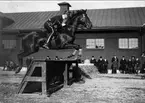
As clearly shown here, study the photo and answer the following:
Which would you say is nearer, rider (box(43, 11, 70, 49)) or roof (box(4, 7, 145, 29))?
rider (box(43, 11, 70, 49))

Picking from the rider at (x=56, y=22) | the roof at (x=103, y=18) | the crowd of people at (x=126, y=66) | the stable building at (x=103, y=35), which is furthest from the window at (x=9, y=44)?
the rider at (x=56, y=22)

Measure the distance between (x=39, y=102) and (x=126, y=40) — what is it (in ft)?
57.2

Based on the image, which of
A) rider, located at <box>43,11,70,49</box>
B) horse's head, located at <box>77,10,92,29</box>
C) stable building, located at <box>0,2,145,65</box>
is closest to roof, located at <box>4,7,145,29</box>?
stable building, located at <box>0,2,145,65</box>

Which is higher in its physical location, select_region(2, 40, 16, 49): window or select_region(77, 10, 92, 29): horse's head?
select_region(77, 10, 92, 29): horse's head

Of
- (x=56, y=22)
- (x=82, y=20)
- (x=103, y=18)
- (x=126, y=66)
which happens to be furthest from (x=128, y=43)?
(x=56, y=22)

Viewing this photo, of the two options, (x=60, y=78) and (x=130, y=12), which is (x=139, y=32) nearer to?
(x=130, y=12)

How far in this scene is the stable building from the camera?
21.2 m

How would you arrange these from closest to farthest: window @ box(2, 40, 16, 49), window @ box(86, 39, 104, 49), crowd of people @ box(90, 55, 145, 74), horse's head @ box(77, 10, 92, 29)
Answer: horse's head @ box(77, 10, 92, 29)
crowd of people @ box(90, 55, 145, 74)
window @ box(86, 39, 104, 49)
window @ box(2, 40, 16, 49)

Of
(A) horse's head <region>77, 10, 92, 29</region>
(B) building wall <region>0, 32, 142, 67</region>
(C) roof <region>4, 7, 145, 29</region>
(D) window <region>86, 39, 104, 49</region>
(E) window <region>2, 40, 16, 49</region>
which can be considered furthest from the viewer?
(E) window <region>2, 40, 16, 49</region>

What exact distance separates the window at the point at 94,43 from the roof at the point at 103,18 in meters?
1.65

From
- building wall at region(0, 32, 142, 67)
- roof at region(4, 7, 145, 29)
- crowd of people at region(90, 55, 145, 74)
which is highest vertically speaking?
roof at region(4, 7, 145, 29)

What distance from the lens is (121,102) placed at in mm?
5656

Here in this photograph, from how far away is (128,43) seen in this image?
70.8 feet

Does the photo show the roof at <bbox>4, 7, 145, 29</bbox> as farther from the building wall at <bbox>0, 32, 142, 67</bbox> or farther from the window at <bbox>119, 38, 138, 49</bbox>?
the window at <bbox>119, 38, 138, 49</bbox>
